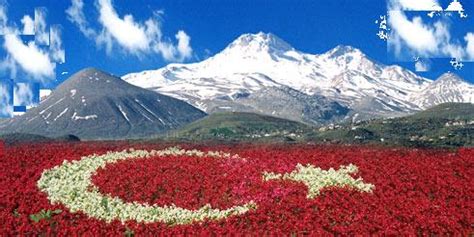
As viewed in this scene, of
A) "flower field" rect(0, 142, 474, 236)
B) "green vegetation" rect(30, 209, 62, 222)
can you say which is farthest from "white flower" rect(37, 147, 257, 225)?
"green vegetation" rect(30, 209, 62, 222)

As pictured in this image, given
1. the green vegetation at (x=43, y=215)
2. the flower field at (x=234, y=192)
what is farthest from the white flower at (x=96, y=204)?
the green vegetation at (x=43, y=215)

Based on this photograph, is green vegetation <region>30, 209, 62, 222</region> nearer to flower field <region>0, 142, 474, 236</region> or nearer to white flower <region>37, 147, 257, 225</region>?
flower field <region>0, 142, 474, 236</region>

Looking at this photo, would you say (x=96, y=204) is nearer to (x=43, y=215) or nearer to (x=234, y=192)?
(x=43, y=215)

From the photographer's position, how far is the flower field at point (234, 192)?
19.3 metres

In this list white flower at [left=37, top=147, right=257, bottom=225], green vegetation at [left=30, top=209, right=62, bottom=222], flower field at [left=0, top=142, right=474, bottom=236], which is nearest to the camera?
flower field at [left=0, top=142, right=474, bottom=236]

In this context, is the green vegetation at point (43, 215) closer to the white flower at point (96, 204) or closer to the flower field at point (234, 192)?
the flower field at point (234, 192)

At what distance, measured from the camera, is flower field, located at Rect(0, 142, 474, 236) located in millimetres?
19297

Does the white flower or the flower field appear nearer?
the flower field

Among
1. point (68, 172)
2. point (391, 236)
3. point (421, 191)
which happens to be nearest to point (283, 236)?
point (391, 236)

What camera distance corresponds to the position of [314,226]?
19.3 m

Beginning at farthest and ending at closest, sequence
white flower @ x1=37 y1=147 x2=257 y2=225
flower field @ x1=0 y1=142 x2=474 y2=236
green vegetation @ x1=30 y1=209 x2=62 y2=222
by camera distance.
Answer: white flower @ x1=37 y1=147 x2=257 y2=225 < green vegetation @ x1=30 y1=209 x2=62 y2=222 < flower field @ x1=0 y1=142 x2=474 y2=236

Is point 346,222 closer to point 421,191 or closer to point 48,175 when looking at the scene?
point 421,191

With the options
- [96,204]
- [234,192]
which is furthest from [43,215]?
[234,192]

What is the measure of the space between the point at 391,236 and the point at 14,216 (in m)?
11.8
